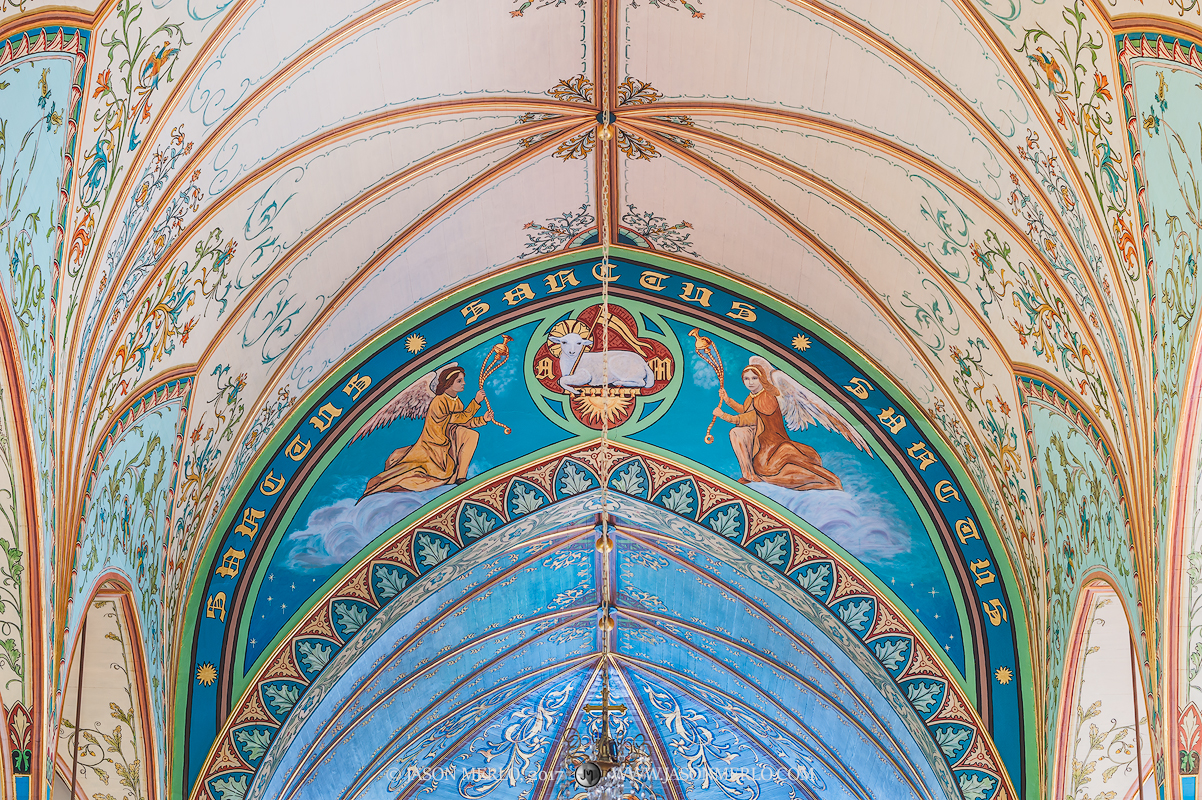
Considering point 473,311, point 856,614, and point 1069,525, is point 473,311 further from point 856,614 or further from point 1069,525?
point 1069,525

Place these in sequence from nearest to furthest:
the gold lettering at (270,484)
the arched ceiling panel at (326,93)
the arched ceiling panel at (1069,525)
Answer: the arched ceiling panel at (326,93) → the arched ceiling panel at (1069,525) → the gold lettering at (270,484)

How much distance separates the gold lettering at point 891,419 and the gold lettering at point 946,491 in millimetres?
537

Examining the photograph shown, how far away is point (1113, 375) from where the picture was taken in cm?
790

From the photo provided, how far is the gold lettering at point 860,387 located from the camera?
1094 centimetres

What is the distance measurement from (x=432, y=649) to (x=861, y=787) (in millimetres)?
4592

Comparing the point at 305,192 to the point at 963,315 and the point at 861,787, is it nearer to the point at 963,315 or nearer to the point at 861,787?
the point at 963,315

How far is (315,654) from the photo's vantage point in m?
10.9

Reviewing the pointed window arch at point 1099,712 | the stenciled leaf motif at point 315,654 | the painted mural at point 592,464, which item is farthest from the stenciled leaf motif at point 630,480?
the pointed window arch at point 1099,712

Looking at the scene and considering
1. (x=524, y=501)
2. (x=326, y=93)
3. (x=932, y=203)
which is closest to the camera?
(x=326, y=93)

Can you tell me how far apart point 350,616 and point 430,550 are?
84 cm

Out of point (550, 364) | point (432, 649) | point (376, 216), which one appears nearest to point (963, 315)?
point (550, 364)

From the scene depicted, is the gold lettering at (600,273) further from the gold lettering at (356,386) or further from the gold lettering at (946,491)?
the gold lettering at (946,491)

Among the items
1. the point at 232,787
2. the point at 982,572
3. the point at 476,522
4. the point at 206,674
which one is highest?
the point at 476,522

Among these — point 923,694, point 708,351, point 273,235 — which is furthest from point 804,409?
point 273,235
